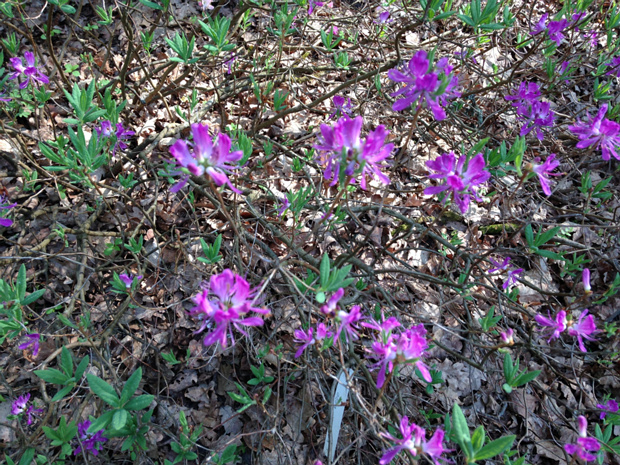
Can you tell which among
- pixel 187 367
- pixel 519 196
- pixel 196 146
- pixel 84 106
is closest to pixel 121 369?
pixel 187 367

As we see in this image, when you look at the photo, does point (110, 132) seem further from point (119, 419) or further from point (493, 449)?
point (493, 449)

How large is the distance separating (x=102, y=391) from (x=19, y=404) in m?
1.24

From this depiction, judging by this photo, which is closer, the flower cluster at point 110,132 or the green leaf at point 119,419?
the green leaf at point 119,419

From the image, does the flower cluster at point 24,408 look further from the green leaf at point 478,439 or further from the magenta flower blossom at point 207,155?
the green leaf at point 478,439

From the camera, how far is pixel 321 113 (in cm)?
380

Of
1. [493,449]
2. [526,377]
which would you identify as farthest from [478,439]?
[526,377]

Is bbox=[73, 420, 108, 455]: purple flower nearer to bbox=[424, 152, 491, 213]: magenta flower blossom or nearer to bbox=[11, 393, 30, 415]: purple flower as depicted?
bbox=[11, 393, 30, 415]: purple flower

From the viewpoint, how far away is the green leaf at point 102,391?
1.42 m

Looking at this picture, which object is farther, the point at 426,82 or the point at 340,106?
the point at 340,106

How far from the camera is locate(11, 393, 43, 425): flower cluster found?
218cm

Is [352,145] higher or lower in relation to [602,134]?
higher

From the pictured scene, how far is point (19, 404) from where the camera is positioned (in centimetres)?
224

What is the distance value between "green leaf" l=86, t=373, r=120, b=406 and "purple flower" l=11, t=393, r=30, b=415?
1.16m

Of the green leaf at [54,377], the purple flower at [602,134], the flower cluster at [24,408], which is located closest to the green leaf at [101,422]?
the green leaf at [54,377]
